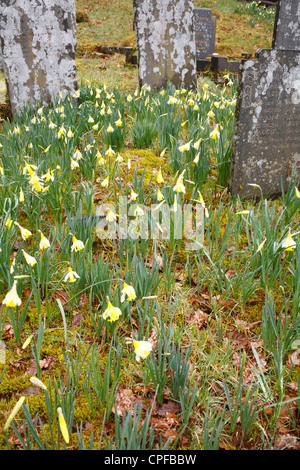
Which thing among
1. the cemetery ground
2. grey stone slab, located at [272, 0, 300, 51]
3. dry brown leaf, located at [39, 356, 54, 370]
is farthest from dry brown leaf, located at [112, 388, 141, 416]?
grey stone slab, located at [272, 0, 300, 51]

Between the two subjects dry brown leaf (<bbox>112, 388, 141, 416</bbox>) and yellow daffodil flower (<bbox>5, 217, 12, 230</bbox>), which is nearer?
dry brown leaf (<bbox>112, 388, 141, 416</bbox>)

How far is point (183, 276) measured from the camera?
8.15 feet

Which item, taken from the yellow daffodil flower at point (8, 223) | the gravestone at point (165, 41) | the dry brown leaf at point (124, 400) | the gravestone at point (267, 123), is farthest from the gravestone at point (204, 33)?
the dry brown leaf at point (124, 400)

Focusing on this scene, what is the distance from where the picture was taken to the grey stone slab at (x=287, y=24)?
6.50 meters

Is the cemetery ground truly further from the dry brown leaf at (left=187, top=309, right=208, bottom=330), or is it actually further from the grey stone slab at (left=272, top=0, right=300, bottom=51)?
the grey stone slab at (left=272, top=0, right=300, bottom=51)

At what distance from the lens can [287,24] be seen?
6.62 m

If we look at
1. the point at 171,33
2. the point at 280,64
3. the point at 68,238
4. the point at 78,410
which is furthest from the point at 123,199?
the point at 171,33

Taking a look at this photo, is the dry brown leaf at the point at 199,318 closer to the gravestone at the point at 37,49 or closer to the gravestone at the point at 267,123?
the gravestone at the point at 267,123

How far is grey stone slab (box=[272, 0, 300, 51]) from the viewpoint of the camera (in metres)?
6.50

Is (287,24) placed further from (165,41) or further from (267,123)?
(267,123)

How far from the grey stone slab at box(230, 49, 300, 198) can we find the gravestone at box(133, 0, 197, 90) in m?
3.09
